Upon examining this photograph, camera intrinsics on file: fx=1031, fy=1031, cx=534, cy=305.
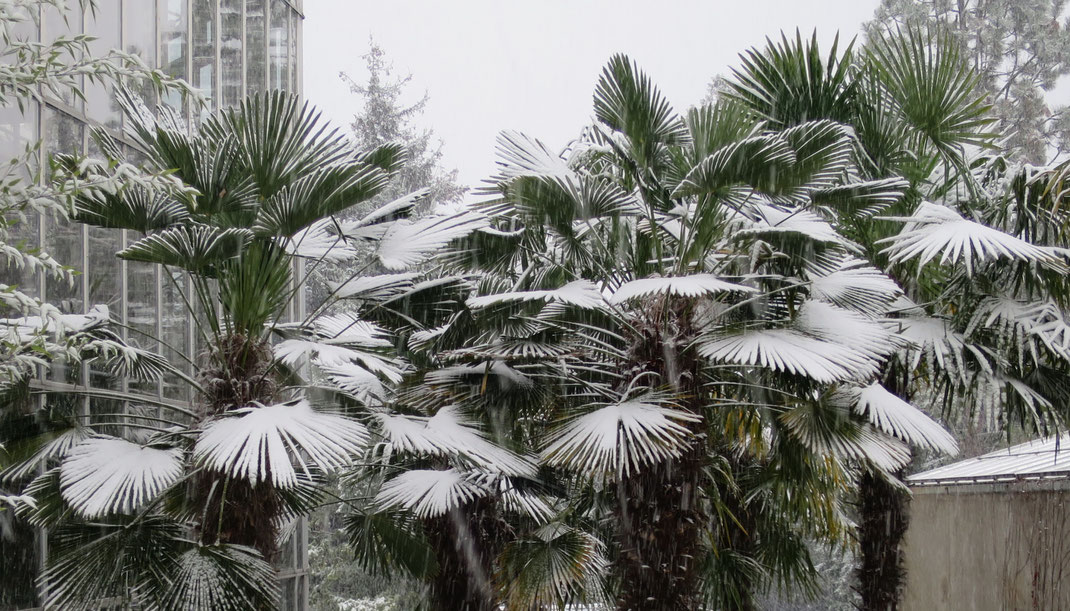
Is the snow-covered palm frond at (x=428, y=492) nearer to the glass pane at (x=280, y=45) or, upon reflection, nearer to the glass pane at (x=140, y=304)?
the glass pane at (x=140, y=304)

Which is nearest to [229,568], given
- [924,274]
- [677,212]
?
[677,212]

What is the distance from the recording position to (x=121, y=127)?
847 cm

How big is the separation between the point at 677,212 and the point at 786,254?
832 millimetres

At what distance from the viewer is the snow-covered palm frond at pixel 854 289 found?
648 centimetres

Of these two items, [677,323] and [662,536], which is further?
[677,323]

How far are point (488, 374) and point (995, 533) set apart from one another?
19.4 ft

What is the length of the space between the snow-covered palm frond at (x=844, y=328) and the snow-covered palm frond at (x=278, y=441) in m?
2.69

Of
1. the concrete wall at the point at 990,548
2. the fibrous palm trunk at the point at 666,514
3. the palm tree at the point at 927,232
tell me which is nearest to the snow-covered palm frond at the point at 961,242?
the palm tree at the point at 927,232

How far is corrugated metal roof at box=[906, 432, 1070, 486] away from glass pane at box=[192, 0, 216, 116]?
7.50 meters

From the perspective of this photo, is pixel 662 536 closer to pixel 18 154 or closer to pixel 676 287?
pixel 676 287

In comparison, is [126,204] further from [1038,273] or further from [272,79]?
[272,79]

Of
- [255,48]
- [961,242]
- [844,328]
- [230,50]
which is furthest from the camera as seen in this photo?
[255,48]

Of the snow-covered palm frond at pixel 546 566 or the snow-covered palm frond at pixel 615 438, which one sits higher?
the snow-covered palm frond at pixel 615 438

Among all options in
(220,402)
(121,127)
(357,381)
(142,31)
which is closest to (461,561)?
(357,381)
